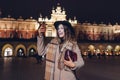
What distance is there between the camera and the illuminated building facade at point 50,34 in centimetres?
8044

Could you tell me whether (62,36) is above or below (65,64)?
above

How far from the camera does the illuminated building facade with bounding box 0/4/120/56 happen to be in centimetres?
8044

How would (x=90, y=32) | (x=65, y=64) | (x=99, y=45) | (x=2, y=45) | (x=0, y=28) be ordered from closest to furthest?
(x=65, y=64) < (x=2, y=45) < (x=99, y=45) < (x=0, y=28) < (x=90, y=32)

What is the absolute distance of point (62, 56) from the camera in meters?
3.86

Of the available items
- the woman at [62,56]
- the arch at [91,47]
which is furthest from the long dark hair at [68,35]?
the arch at [91,47]

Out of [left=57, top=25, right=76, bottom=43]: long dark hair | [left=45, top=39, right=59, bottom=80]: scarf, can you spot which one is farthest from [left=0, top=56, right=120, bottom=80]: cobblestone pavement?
[left=57, top=25, right=76, bottom=43]: long dark hair

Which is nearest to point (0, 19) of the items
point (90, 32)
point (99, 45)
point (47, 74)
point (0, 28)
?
point (0, 28)

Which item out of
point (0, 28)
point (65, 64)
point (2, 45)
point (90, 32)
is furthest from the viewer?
point (90, 32)

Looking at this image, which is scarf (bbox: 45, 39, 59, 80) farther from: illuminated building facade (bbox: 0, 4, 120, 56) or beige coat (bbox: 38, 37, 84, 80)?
illuminated building facade (bbox: 0, 4, 120, 56)

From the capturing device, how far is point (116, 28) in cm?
14138

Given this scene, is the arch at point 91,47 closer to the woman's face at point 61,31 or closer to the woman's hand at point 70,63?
the woman's face at point 61,31

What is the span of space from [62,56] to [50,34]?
115 meters

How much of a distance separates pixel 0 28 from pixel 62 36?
11683 cm

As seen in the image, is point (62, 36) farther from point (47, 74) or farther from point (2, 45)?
point (2, 45)
